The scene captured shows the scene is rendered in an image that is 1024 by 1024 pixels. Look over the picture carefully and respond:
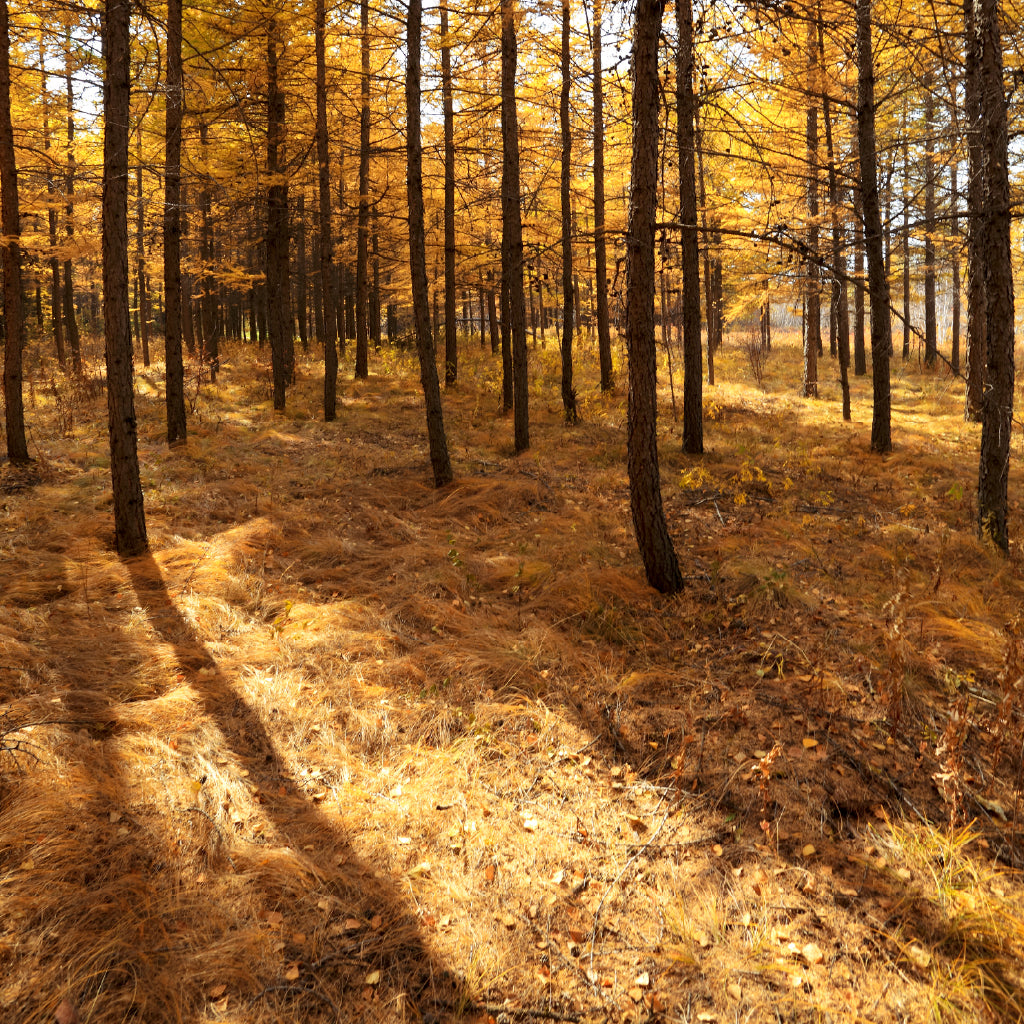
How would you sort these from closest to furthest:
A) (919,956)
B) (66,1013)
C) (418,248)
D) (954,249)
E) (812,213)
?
(66,1013), (919,956), (418,248), (812,213), (954,249)

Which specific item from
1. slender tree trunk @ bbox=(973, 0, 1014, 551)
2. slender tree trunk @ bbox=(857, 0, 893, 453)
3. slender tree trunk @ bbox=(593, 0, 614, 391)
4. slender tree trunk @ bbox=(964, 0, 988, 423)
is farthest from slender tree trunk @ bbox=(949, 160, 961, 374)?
slender tree trunk @ bbox=(593, 0, 614, 391)

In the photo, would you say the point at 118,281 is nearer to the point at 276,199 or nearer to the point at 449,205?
the point at 276,199

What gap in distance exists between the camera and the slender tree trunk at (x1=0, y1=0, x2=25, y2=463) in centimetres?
944

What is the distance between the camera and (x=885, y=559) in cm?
702

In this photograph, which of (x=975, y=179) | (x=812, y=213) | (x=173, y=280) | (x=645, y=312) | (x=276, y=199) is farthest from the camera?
(x=812, y=213)

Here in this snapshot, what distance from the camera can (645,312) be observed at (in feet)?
19.0

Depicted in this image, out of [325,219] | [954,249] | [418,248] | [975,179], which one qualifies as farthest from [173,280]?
[954,249]

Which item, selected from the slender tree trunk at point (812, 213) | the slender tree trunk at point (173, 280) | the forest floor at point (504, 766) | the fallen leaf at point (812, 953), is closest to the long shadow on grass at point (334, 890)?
the forest floor at point (504, 766)

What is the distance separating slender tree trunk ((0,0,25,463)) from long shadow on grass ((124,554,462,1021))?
7414mm

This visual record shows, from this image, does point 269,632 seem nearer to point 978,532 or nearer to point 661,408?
point 978,532

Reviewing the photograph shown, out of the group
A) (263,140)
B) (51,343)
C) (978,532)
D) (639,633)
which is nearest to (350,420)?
(263,140)

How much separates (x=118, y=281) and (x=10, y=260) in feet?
16.5

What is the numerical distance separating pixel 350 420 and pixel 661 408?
7.83m

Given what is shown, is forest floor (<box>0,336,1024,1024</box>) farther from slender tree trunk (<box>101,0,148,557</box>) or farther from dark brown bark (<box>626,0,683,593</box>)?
slender tree trunk (<box>101,0,148,557</box>)
